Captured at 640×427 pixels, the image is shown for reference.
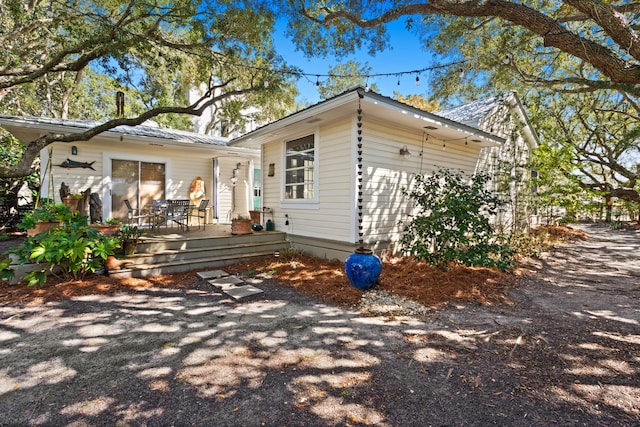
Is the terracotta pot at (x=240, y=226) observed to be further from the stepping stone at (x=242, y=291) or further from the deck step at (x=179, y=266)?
the stepping stone at (x=242, y=291)

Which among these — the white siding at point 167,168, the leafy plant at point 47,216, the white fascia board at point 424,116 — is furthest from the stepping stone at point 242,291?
the white siding at point 167,168

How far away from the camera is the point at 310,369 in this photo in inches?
100

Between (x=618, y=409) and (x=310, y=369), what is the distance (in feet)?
7.29

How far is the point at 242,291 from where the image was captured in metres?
4.75

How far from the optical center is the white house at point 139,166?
772 cm

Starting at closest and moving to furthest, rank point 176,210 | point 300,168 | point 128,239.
Result: 1. point 128,239
2. point 300,168
3. point 176,210

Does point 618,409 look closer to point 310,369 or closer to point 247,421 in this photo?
point 310,369

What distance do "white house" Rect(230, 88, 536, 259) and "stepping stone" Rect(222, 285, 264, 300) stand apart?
210 cm

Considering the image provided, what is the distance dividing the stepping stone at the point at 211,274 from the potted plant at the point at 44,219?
7.85 feet

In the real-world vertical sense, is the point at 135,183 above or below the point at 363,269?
above

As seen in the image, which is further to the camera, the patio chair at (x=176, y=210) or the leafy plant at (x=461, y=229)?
the patio chair at (x=176, y=210)

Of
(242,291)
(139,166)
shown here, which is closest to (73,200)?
(139,166)

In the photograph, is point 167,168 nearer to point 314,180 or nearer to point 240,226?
point 240,226

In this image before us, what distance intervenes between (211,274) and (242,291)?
1228 mm
